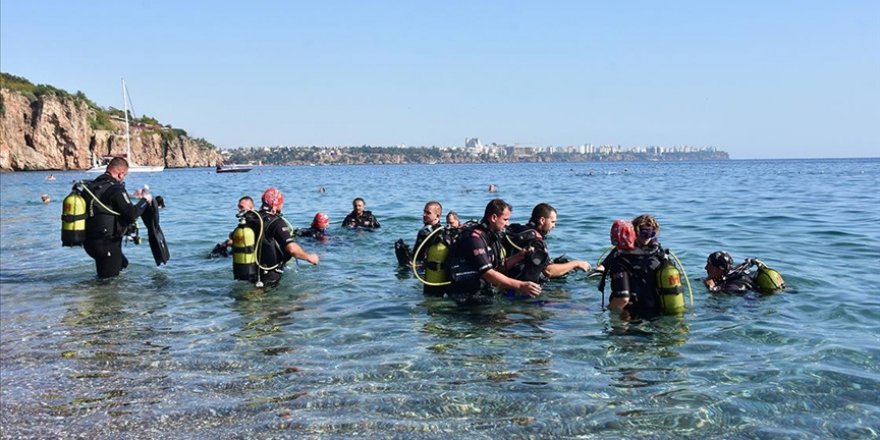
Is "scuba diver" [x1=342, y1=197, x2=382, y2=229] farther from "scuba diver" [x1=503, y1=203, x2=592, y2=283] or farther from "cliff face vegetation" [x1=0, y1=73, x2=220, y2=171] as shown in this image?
"cliff face vegetation" [x1=0, y1=73, x2=220, y2=171]

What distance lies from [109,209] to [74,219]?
0.51 m

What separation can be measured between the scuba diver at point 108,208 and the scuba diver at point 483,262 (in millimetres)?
5300

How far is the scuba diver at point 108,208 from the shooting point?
10609 millimetres

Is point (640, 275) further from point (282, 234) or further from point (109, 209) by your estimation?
point (109, 209)

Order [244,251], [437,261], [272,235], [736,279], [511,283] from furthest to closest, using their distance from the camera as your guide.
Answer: [272,235], [244,251], [736,279], [437,261], [511,283]

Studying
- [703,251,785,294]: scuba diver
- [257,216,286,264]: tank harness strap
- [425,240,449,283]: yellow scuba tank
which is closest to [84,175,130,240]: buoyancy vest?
[257,216,286,264]: tank harness strap

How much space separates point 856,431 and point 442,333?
4.14 meters

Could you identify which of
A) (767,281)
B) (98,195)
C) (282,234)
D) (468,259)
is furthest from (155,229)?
(767,281)

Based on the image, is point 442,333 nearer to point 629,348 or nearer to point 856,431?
point 629,348

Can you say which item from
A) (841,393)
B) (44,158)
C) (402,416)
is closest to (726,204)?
(841,393)

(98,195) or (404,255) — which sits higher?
(98,195)

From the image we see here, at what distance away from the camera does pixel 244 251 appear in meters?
9.88

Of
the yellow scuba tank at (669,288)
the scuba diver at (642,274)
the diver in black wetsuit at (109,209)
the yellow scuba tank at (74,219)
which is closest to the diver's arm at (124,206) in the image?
the diver in black wetsuit at (109,209)

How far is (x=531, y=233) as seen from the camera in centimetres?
870
